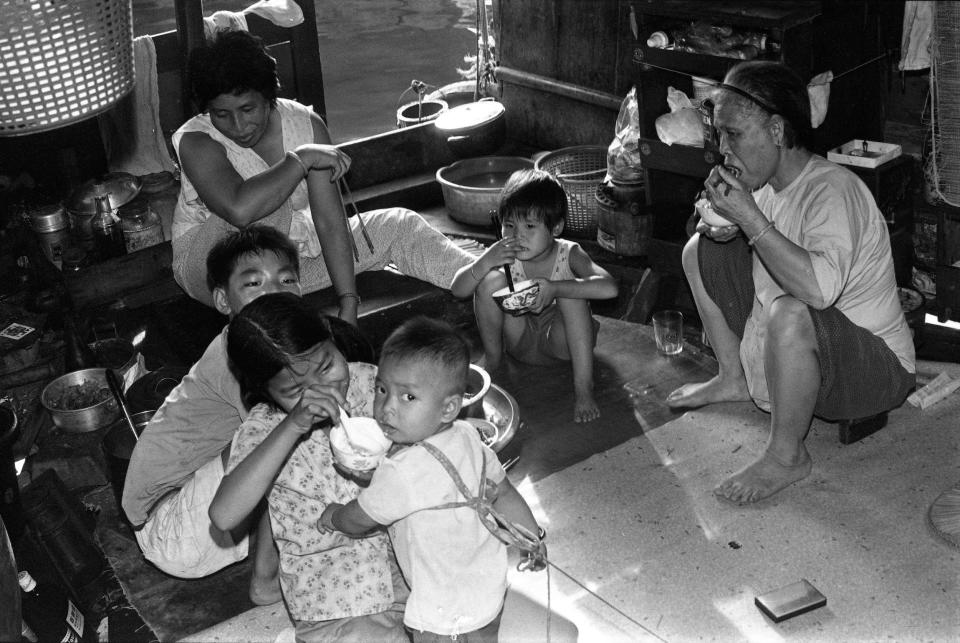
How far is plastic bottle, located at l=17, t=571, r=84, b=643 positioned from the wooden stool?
2.30 m

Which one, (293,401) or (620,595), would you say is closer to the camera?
(293,401)

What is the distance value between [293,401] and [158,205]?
111 inches

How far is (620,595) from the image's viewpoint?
2.66 m

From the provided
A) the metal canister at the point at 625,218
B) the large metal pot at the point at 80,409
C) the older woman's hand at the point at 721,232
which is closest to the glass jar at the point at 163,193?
the large metal pot at the point at 80,409

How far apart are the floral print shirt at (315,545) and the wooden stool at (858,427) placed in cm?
162

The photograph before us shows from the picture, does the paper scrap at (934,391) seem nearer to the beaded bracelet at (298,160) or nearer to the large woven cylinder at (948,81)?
the large woven cylinder at (948,81)

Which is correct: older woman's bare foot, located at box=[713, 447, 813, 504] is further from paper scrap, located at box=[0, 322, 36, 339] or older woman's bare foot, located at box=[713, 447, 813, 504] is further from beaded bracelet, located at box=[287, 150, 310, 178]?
paper scrap, located at box=[0, 322, 36, 339]

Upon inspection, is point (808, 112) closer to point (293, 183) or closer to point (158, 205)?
point (293, 183)

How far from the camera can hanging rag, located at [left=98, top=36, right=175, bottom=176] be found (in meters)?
5.11

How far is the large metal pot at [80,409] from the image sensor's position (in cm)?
363

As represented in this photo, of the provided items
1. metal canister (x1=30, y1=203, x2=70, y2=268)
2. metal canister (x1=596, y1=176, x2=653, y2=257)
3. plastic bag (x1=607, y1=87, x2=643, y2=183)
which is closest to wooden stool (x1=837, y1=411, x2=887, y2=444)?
metal canister (x1=596, y1=176, x2=653, y2=257)

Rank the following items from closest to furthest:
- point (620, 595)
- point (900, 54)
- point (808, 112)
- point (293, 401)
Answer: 1. point (293, 401)
2. point (620, 595)
3. point (808, 112)
4. point (900, 54)

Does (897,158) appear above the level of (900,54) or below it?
below

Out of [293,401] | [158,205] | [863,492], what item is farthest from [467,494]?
[158,205]
